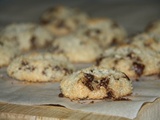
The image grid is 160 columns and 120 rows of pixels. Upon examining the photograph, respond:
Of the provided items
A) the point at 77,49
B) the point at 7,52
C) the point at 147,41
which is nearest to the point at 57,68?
the point at 7,52

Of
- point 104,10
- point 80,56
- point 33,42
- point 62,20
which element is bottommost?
point 80,56

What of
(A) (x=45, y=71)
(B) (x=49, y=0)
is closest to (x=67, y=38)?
(A) (x=45, y=71)

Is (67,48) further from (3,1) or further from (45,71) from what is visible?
(3,1)

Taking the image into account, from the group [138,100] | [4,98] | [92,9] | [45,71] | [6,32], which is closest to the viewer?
[138,100]

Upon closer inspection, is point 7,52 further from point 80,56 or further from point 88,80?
point 88,80

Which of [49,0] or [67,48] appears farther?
[49,0]

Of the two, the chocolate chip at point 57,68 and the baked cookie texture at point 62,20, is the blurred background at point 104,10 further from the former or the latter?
the chocolate chip at point 57,68
